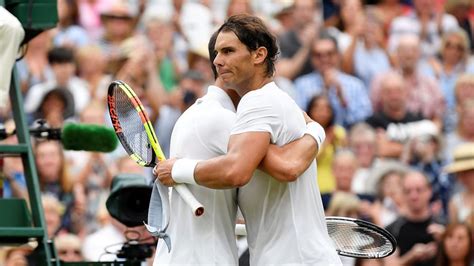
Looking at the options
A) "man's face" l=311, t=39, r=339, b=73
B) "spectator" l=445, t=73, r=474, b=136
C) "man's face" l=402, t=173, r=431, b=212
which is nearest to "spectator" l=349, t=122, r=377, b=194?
"man's face" l=402, t=173, r=431, b=212

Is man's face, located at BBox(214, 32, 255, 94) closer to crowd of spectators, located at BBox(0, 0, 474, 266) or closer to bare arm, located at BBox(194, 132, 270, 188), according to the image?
bare arm, located at BBox(194, 132, 270, 188)

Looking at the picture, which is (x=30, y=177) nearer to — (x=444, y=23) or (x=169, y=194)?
(x=169, y=194)

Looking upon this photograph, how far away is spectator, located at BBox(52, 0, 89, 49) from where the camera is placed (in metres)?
13.6

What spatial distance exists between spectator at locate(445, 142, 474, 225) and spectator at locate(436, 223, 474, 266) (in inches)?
11.0

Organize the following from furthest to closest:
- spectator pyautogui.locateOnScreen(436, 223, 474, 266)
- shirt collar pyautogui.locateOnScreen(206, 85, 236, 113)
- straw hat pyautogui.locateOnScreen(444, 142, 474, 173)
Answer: straw hat pyautogui.locateOnScreen(444, 142, 474, 173), spectator pyautogui.locateOnScreen(436, 223, 474, 266), shirt collar pyautogui.locateOnScreen(206, 85, 236, 113)

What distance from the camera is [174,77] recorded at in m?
14.1

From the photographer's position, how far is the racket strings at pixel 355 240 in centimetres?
785

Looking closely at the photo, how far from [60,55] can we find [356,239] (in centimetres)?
598

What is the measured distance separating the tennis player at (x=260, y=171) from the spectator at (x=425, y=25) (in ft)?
26.8

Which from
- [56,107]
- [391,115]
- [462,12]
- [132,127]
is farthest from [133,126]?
[462,12]

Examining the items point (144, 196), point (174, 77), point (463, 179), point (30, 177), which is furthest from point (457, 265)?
point (30, 177)

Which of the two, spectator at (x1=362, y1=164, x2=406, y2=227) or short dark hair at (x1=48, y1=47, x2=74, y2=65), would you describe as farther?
short dark hair at (x1=48, y1=47, x2=74, y2=65)

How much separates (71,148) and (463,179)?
16.6 ft

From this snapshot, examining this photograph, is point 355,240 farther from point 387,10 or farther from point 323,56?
point 387,10
